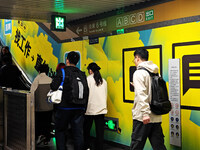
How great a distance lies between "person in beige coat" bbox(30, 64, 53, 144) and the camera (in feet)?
19.1

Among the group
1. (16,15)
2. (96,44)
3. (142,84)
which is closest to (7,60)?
(16,15)

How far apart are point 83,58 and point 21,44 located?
15.4 feet

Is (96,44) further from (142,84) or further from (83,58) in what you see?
(142,84)

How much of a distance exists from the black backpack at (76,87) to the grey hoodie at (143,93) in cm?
94

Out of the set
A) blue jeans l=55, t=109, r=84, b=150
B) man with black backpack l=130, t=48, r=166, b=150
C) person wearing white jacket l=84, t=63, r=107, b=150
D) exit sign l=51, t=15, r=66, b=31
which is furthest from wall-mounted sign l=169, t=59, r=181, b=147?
exit sign l=51, t=15, r=66, b=31

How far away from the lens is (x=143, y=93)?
353 centimetres

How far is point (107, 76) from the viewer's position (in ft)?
20.0

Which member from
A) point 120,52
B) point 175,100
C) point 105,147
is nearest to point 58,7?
point 120,52

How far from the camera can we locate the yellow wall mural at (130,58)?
4.42 metres

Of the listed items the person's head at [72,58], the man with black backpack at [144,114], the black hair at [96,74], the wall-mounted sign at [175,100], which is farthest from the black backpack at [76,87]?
the wall-mounted sign at [175,100]

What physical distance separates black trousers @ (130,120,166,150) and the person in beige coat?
8.70 ft

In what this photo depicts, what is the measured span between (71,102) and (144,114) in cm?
118

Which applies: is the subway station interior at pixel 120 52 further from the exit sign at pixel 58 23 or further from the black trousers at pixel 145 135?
the black trousers at pixel 145 135

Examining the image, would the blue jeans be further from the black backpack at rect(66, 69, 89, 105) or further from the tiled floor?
the tiled floor
